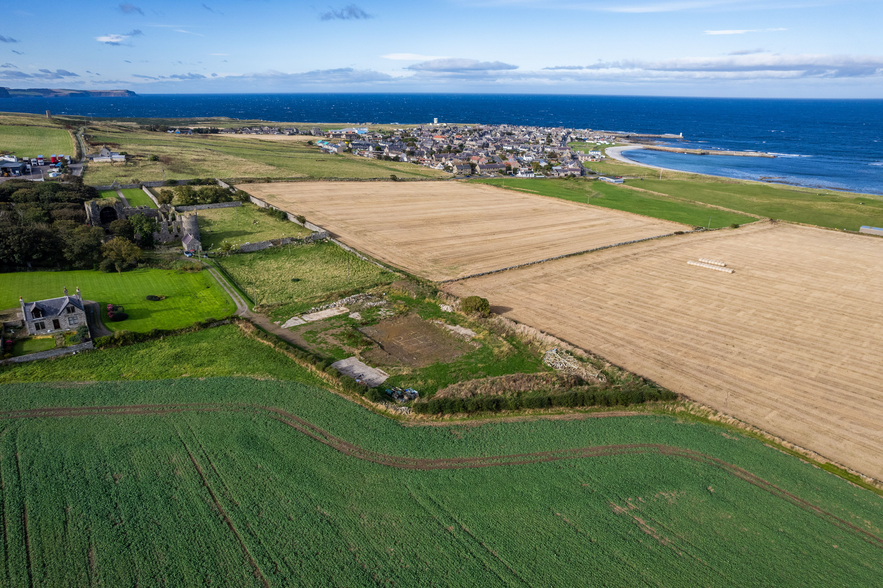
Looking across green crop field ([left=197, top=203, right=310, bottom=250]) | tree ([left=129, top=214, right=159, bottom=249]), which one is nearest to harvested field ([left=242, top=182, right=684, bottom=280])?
green crop field ([left=197, top=203, right=310, bottom=250])

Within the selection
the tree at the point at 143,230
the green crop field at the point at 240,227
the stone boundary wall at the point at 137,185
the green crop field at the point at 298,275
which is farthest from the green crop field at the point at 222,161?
the green crop field at the point at 298,275

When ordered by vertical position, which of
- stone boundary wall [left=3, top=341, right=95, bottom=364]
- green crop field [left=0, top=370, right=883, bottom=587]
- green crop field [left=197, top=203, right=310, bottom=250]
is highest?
green crop field [left=197, top=203, right=310, bottom=250]

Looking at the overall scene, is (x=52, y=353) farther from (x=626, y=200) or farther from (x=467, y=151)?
(x=467, y=151)

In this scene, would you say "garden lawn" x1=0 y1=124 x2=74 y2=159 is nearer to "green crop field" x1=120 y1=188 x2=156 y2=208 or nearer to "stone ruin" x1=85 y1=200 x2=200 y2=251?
"green crop field" x1=120 y1=188 x2=156 y2=208

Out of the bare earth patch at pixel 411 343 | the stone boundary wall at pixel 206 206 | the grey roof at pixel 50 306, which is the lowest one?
the bare earth patch at pixel 411 343

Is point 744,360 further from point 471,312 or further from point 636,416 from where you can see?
point 471,312

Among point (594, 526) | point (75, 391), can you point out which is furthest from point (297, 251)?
point (594, 526)

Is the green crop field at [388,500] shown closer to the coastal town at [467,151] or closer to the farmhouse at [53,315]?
the farmhouse at [53,315]
